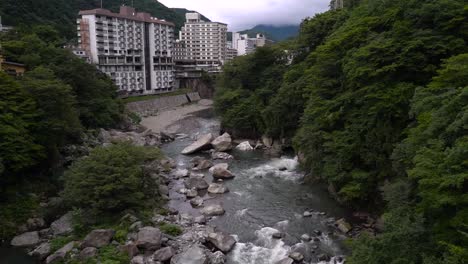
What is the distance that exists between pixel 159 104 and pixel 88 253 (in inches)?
1884

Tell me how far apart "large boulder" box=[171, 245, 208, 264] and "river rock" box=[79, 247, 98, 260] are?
121 inches

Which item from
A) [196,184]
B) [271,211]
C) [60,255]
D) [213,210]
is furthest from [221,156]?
[60,255]

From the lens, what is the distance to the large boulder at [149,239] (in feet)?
47.1

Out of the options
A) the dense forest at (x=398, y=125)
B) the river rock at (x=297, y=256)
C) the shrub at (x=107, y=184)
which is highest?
the dense forest at (x=398, y=125)

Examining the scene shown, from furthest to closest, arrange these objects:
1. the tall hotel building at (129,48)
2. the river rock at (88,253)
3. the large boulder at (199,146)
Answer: the tall hotel building at (129,48) < the large boulder at (199,146) < the river rock at (88,253)

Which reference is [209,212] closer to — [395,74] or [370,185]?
[370,185]

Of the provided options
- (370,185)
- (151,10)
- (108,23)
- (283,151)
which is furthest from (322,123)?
(151,10)

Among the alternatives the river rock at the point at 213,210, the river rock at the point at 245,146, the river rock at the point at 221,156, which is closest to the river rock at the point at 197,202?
the river rock at the point at 213,210

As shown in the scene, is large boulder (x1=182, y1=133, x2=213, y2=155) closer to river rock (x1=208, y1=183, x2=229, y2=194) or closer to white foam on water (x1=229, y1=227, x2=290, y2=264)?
river rock (x1=208, y1=183, x2=229, y2=194)

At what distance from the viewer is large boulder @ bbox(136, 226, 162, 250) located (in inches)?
565

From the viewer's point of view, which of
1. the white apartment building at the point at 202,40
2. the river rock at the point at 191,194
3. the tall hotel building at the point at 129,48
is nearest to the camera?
the river rock at the point at 191,194

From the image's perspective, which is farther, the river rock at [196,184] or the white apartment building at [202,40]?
the white apartment building at [202,40]

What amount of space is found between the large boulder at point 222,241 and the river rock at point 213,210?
297cm

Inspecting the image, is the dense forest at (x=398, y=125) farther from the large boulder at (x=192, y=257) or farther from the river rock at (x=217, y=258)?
the large boulder at (x=192, y=257)
